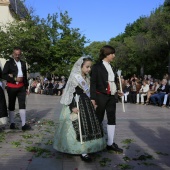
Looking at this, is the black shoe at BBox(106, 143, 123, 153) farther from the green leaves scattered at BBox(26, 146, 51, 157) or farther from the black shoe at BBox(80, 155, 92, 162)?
the green leaves scattered at BBox(26, 146, 51, 157)

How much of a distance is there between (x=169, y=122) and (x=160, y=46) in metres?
31.2

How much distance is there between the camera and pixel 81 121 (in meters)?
5.11

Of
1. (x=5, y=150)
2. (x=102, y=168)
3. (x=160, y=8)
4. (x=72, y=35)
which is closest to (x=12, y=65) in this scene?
(x=5, y=150)

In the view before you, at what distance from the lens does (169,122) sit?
31.6 ft

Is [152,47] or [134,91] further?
[152,47]

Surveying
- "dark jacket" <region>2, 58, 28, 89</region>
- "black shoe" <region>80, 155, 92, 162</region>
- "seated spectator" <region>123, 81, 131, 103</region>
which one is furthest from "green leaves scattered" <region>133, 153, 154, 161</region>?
"seated spectator" <region>123, 81, 131, 103</region>

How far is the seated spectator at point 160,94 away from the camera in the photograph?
15.8 metres

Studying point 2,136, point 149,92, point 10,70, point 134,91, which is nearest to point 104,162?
point 2,136

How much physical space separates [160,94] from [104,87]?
10893mm

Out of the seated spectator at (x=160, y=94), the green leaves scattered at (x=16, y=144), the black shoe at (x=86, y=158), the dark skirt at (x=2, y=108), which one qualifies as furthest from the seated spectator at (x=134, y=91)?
the black shoe at (x=86, y=158)

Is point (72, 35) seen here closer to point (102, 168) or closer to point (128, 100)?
point (128, 100)

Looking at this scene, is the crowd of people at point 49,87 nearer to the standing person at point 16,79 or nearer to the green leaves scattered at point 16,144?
the standing person at point 16,79

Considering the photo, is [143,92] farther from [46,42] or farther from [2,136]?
[46,42]

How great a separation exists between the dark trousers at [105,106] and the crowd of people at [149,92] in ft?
33.4
